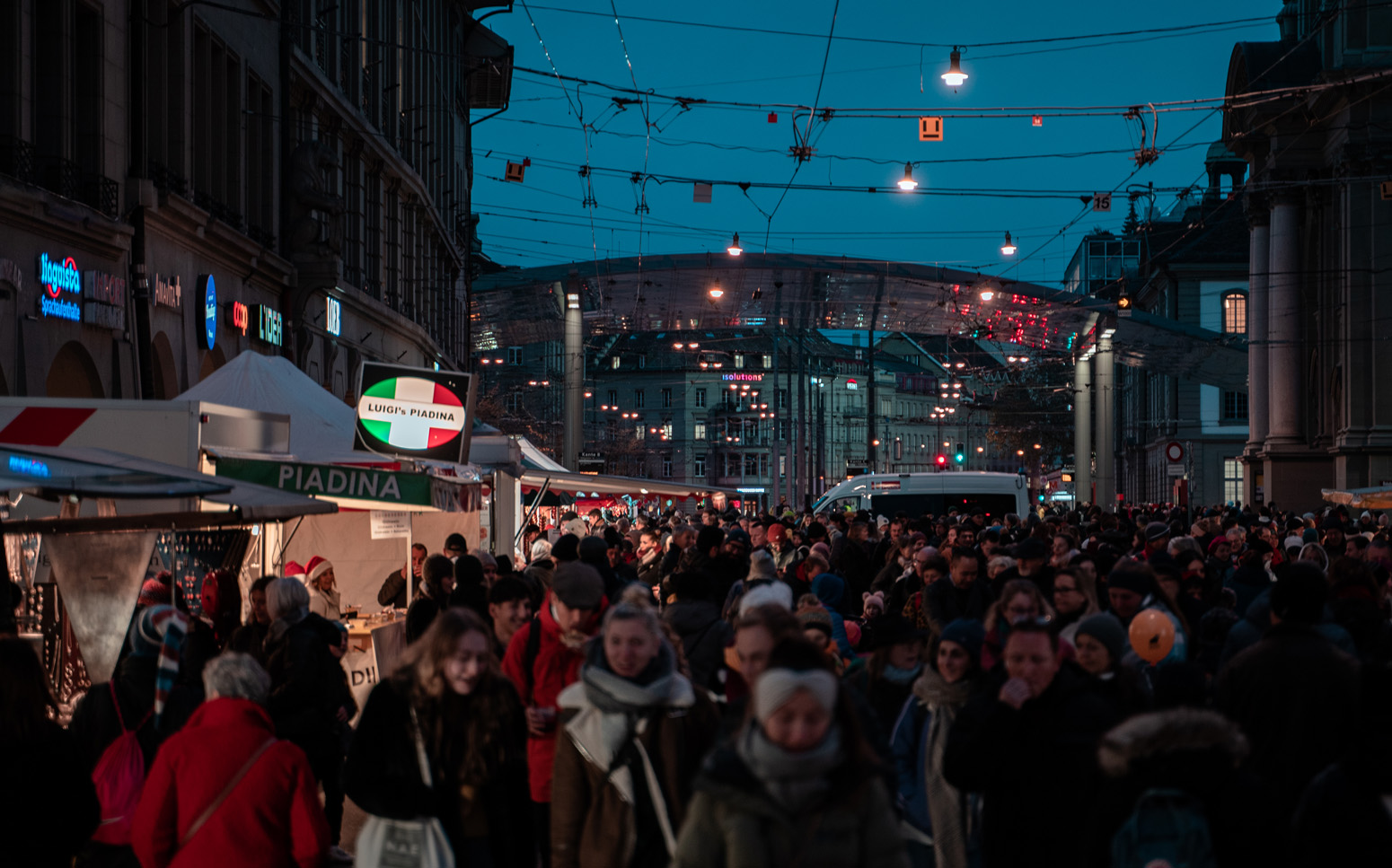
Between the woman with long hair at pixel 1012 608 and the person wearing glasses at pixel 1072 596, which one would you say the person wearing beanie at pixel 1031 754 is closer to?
the woman with long hair at pixel 1012 608

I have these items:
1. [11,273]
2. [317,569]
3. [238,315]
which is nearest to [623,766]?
[317,569]

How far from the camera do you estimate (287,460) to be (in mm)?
12727

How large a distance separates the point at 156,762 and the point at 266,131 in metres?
23.4

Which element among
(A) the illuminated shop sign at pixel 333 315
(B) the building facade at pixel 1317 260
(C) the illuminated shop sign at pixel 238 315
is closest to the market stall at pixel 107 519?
(C) the illuminated shop sign at pixel 238 315

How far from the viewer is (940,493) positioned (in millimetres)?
35438

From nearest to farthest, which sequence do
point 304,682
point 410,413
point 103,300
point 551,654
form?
point 551,654
point 304,682
point 410,413
point 103,300

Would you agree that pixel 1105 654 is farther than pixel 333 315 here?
No

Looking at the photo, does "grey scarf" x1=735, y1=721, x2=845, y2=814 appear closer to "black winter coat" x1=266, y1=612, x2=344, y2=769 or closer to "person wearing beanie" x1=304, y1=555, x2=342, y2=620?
"black winter coat" x1=266, y1=612, x2=344, y2=769

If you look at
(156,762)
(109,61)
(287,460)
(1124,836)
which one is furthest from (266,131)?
(1124,836)

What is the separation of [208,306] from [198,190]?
A: 175cm

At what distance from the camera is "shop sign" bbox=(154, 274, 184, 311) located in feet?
70.7

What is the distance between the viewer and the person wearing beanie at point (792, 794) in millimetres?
4129

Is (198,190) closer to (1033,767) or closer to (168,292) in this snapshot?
(168,292)

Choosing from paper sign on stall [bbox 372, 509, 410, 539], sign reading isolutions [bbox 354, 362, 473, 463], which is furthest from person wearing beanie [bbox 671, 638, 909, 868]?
paper sign on stall [bbox 372, 509, 410, 539]
